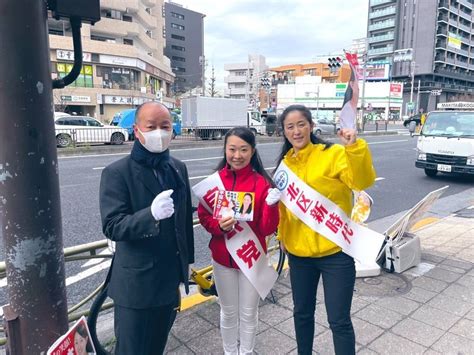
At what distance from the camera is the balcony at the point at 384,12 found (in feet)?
261

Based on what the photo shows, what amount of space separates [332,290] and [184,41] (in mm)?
96779

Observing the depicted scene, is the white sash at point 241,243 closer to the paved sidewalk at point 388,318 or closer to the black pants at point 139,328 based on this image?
the black pants at point 139,328

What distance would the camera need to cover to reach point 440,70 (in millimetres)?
74562

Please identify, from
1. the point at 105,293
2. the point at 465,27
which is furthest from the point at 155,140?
the point at 465,27

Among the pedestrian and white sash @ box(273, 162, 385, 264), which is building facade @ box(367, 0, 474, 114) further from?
the pedestrian

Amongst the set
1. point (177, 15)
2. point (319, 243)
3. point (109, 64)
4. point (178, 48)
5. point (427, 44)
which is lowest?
point (319, 243)

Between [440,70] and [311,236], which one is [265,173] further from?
[440,70]

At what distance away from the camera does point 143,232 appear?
170 cm

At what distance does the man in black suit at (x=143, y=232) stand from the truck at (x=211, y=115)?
21654 mm

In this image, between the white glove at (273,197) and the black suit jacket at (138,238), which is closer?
the black suit jacket at (138,238)

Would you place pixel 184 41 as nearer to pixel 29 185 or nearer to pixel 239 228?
pixel 239 228

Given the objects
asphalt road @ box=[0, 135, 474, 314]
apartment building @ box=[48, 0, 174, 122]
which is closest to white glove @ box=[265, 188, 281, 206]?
asphalt road @ box=[0, 135, 474, 314]

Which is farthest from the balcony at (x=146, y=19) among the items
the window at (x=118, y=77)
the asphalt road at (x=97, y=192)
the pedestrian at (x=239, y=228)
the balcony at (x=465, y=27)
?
the balcony at (x=465, y=27)

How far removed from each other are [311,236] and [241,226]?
0.44 m
